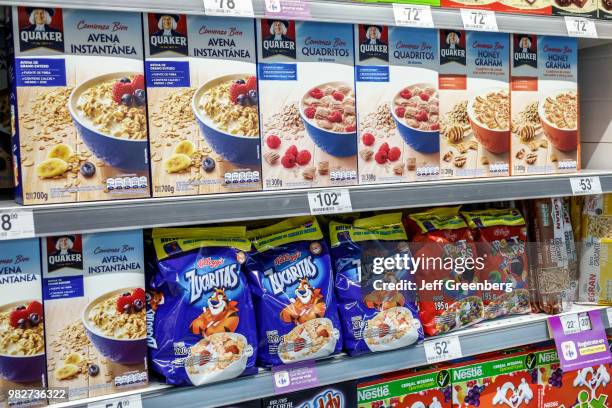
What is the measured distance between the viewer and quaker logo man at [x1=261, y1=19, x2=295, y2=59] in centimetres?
159

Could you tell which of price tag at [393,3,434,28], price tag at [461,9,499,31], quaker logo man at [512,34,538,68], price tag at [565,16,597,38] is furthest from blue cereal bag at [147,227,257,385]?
price tag at [565,16,597,38]

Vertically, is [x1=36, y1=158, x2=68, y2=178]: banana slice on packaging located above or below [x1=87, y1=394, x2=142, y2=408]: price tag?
above

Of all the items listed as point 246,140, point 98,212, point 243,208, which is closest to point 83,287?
point 98,212

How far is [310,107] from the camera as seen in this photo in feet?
5.41

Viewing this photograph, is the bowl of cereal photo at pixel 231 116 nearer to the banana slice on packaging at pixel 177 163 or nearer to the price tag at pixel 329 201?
the banana slice on packaging at pixel 177 163

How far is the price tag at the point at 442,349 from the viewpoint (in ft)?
5.96

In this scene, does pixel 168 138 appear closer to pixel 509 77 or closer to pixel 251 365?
pixel 251 365

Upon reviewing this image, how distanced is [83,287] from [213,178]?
382 mm

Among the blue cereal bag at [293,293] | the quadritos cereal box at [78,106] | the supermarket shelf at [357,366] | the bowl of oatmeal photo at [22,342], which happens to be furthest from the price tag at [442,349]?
the bowl of oatmeal photo at [22,342]

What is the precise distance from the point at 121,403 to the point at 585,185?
1458 millimetres

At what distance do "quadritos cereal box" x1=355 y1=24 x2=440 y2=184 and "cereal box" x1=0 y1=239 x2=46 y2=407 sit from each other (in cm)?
83

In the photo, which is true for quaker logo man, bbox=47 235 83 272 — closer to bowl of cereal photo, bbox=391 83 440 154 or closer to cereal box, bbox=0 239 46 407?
cereal box, bbox=0 239 46 407

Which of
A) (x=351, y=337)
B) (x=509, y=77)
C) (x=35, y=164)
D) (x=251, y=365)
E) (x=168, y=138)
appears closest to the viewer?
(x=35, y=164)

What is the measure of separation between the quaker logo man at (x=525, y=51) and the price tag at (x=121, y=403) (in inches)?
54.1
